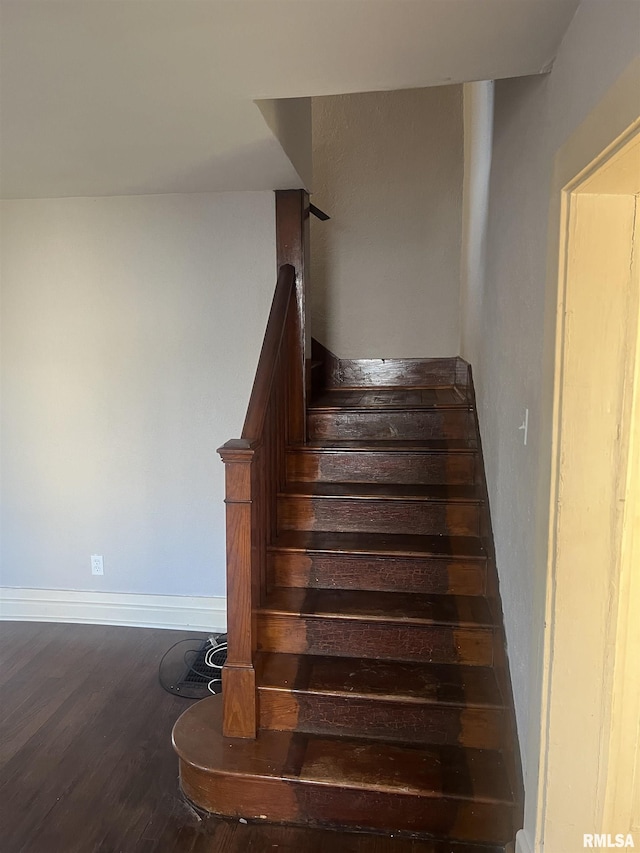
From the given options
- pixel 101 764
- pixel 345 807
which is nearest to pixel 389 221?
pixel 345 807

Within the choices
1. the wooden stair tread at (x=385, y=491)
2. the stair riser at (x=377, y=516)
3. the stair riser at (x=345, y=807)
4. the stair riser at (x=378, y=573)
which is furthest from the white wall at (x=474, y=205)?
the stair riser at (x=345, y=807)

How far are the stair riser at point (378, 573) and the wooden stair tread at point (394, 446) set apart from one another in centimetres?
53

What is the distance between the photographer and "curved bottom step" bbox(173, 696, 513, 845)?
1.70 m

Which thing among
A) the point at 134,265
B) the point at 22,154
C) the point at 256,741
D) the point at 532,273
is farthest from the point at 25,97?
the point at 256,741

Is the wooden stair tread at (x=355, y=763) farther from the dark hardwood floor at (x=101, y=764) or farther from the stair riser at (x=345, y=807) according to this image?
the dark hardwood floor at (x=101, y=764)

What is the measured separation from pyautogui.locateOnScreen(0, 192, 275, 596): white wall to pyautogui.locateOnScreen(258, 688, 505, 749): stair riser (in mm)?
1111

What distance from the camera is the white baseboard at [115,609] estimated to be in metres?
3.03

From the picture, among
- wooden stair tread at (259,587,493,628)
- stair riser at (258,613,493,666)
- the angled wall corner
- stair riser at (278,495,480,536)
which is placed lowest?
stair riser at (258,613,493,666)

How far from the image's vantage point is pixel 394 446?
2629mm

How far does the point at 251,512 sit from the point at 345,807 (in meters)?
0.96

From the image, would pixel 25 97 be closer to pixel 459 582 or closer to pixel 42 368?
pixel 42 368

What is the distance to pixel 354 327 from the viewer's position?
11.8ft

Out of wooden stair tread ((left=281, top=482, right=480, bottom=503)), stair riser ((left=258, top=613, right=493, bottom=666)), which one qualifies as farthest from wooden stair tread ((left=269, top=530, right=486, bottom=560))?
stair riser ((left=258, top=613, right=493, bottom=666))

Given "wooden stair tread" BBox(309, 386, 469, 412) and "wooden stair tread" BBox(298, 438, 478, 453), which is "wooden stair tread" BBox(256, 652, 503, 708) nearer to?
"wooden stair tread" BBox(298, 438, 478, 453)
